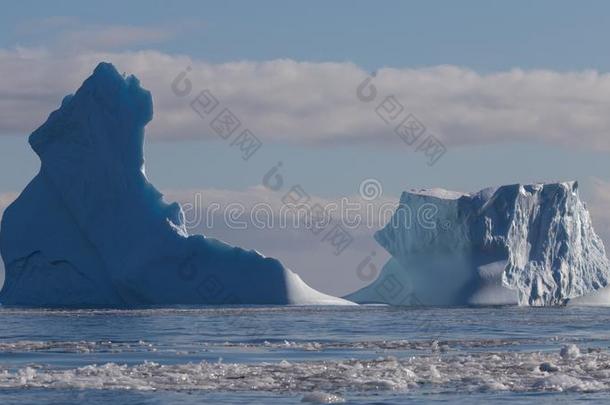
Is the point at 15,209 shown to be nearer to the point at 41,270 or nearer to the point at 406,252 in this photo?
the point at 41,270

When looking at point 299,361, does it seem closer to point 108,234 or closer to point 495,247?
point 108,234

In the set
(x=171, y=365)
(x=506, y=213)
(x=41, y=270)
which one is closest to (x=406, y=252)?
(x=506, y=213)

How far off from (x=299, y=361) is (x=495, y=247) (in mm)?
23251

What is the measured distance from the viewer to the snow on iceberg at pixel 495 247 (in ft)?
125

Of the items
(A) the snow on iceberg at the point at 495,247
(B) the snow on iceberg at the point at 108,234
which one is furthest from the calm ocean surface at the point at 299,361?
(A) the snow on iceberg at the point at 495,247

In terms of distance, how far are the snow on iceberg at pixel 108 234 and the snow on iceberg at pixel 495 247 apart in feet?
14.9

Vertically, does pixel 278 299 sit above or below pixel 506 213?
below

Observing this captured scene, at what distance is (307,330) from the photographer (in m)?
23.6

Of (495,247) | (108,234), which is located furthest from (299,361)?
(495,247)

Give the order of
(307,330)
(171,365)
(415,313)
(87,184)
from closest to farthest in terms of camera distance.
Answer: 1. (171,365)
2. (307,330)
3. (415,313)
4. (87,184)

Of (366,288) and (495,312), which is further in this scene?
(366,288)

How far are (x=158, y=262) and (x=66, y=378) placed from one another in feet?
73.6

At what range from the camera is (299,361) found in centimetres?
1550

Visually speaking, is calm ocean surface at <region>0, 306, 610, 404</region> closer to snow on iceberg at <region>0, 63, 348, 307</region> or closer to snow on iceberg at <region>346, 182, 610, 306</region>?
snow on iceberg at <region>0, 63, 348, 307</region>
